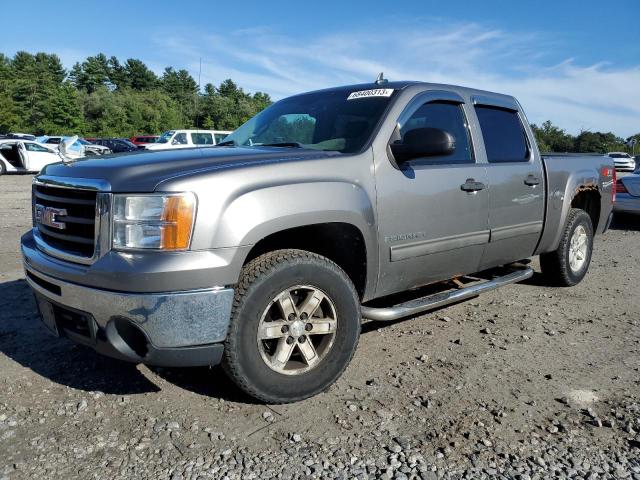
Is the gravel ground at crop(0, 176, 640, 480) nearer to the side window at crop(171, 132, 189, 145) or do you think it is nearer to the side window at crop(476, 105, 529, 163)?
the side window at crop(476, 105, 529, 163)

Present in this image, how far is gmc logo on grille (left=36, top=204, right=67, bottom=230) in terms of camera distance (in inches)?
112

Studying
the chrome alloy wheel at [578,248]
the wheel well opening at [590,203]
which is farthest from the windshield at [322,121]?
the wheel well opening at [590,203]

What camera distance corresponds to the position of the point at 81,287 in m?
2.62

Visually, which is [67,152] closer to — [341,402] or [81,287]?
[81,287]

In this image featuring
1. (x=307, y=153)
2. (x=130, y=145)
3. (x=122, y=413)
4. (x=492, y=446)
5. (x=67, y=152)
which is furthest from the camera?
(x=130, y=145)

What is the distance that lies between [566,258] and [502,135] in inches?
64.6

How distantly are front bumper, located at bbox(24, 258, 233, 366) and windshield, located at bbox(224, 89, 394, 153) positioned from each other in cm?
139

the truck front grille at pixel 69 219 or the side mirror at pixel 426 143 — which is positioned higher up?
the side mirror at pixel 426 143

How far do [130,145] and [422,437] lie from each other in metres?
30.2

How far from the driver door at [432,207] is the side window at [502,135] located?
11.4 inches

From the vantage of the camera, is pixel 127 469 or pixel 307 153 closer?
pixel 127 469

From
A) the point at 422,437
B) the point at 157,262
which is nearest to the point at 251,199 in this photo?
the point at 157,262

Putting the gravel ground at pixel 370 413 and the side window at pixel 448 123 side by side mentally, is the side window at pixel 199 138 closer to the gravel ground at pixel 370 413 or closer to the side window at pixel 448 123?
the gravel ground at pixel 370 413

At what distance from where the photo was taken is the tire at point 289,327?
106 inches
